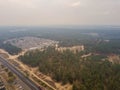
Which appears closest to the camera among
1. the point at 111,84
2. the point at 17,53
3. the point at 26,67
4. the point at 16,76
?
the point at 111,84

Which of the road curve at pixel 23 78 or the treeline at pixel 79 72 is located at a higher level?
the treeline at pixel 79 72

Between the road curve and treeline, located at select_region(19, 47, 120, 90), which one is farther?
the road curve

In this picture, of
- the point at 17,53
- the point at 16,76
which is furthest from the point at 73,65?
the point at 17,53

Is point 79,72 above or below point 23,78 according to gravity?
above

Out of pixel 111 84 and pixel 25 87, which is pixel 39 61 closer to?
pixel 25 87

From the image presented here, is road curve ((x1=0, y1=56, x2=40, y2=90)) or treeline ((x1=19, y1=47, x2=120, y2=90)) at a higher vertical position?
treeline ((x1=19, y1=47, x2=120, y2=90))

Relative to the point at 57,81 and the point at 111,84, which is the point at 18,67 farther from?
the point at 111,84

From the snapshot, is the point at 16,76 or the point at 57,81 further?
the point at 16,76

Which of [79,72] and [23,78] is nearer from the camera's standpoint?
[79,72]

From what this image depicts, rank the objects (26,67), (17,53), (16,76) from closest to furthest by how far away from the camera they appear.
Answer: (16,76) < (26,67) < (17,53)

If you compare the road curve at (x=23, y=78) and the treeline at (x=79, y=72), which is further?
the road curve at (x=23, y=78)
